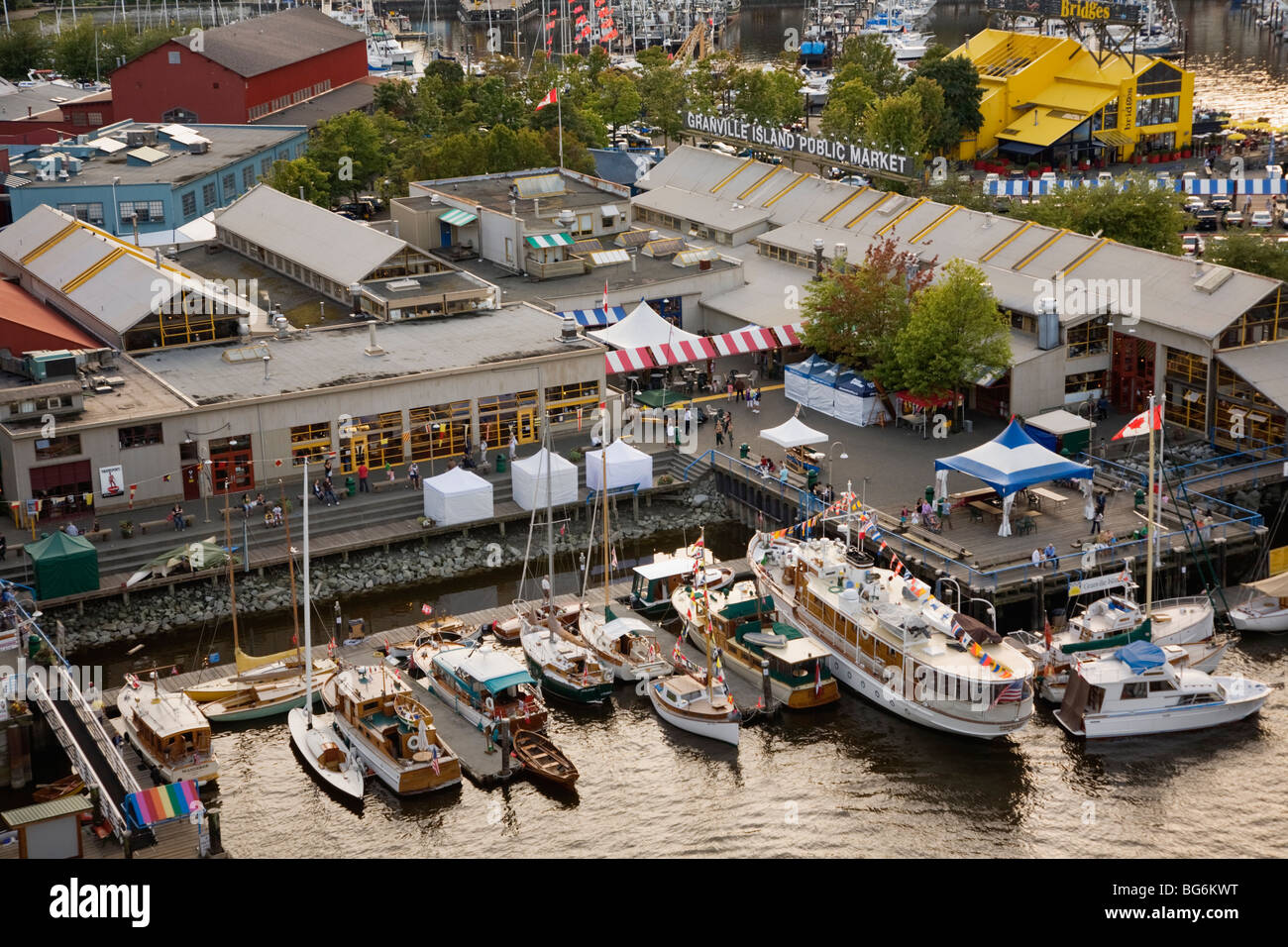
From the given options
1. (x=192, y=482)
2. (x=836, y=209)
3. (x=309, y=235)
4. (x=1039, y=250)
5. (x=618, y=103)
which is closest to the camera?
(x=192, y=482)

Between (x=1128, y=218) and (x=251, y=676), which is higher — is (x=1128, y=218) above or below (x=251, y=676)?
above

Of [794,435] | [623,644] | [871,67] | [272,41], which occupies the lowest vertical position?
[623,644]

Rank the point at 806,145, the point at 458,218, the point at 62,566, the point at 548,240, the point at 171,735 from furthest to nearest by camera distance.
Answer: the point at 806,145, the point at 458,218, the point at 548,240, the point at 62,566, the point at 171,735

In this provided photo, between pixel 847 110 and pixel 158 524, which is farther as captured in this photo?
pixel 847 110

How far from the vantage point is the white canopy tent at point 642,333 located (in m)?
68.9

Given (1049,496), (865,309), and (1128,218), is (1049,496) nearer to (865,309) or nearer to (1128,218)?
(865,309)

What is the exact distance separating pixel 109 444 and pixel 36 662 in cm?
1181

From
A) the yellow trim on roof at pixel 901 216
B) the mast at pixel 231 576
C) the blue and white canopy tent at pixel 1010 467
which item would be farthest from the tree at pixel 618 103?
the blue and white canopy tent at pixel 1010 467

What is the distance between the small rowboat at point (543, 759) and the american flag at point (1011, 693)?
1157cm

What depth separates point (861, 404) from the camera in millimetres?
65438

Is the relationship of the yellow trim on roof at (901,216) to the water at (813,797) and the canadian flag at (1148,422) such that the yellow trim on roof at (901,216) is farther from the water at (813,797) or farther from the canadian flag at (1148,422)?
the water at (813,797)

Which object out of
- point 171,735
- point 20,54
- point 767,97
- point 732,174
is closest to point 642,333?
point 732,174

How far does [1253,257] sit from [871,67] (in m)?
59.1

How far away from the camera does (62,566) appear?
51094 mm
